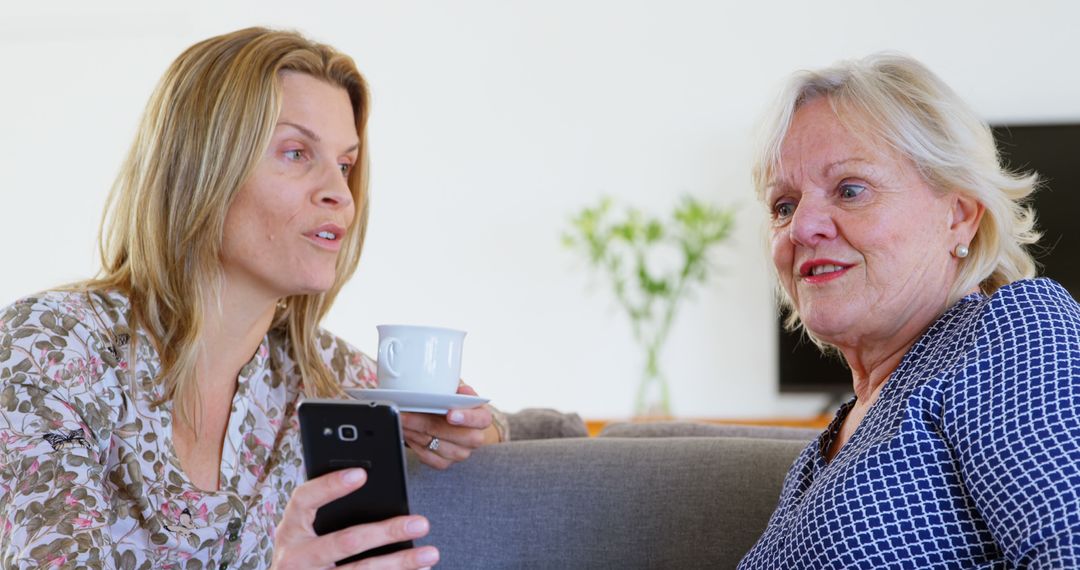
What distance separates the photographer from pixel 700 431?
1988 millimetres

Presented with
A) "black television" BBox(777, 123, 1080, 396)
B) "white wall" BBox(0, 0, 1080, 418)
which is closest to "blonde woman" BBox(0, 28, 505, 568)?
"white wall" BBox(0, 0, 1080, 418)

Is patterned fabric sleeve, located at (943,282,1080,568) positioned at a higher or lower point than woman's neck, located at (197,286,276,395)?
higher

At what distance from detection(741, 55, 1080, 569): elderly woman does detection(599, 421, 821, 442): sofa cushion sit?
0.42 m

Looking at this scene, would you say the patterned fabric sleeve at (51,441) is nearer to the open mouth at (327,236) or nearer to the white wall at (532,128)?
the open mouth at (327,236)

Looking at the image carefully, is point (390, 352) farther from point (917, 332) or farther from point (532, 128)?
point (532, 128)

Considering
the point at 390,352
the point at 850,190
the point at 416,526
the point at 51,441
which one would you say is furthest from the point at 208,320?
the point at 850,190

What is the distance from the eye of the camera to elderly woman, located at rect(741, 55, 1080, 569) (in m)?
1.01

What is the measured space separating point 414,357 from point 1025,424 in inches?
28.7

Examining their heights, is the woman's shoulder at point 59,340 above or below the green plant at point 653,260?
above

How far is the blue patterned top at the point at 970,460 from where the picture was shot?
0.97m

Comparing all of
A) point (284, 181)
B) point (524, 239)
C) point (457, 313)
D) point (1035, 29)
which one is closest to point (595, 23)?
point (524, 239)

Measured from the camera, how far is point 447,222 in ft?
16.4

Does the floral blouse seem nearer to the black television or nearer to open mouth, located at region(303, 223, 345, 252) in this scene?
open mouth, located at region(303, 223, 345, 252)

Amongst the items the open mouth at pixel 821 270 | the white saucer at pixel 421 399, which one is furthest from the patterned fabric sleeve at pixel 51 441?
the open mouth at pixel 821 270
